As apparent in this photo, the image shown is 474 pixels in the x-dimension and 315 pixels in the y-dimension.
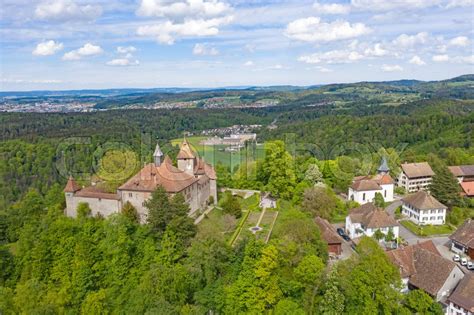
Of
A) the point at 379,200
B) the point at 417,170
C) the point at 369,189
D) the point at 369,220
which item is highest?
the point at 417,170

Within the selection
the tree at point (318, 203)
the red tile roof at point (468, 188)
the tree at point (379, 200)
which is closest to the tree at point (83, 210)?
the tree at point (318, 203)

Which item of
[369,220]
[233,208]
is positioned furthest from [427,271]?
[233,208]

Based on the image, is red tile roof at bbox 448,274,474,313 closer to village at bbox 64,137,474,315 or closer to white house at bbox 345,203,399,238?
village at bbox 64,137,474,315

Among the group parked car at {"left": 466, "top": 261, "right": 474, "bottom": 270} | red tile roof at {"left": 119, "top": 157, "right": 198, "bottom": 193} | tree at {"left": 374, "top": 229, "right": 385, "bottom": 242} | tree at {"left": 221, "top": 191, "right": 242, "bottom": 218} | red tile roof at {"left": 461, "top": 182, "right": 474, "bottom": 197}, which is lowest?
parked car at {"left": 466, "top": 261, "right": 474, "bottom": 270}

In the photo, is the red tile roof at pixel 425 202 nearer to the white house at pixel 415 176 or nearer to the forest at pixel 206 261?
the forest at pixel 206 261

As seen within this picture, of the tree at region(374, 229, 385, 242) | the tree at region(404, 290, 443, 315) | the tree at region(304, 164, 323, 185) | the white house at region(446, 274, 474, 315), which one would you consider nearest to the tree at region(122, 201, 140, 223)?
the tree at region(374, 229, 385, 242)

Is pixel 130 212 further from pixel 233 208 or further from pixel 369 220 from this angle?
pixel 369 220

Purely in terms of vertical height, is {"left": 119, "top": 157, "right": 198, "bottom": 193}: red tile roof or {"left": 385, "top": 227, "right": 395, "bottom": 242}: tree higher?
{"left": 119, "top": 157, "right": 198, "bottom": 193}: red tile roof
